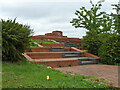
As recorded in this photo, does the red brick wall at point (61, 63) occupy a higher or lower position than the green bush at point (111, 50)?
lower

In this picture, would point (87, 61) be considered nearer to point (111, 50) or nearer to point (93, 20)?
point (111, 50)

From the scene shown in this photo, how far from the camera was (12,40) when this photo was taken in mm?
4777

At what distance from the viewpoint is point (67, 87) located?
105 inches

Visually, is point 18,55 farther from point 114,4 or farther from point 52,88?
point 114,4

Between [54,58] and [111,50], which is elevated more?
[111,50]

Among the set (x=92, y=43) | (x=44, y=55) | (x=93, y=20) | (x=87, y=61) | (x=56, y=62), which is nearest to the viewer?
(x=56, y=62)

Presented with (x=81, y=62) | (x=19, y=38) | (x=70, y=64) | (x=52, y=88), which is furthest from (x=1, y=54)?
(x=81, y=62)

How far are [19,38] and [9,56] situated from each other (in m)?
0.79

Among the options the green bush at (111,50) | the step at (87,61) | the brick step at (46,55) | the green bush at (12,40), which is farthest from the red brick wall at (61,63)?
the green bush at (111,50)

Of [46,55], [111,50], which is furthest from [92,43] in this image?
[46,55]

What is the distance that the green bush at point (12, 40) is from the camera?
4.55 meters

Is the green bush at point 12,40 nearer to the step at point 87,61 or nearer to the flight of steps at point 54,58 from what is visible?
the flight of steps at point 54,58

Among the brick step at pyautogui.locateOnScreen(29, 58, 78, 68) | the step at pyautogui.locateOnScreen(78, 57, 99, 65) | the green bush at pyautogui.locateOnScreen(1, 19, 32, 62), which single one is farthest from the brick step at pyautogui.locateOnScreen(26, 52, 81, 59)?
the green bush at pyautogui.locateOnScreen(1, 19, 32, 62)

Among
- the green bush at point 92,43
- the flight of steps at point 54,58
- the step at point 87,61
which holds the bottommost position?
the step at point 87,61
